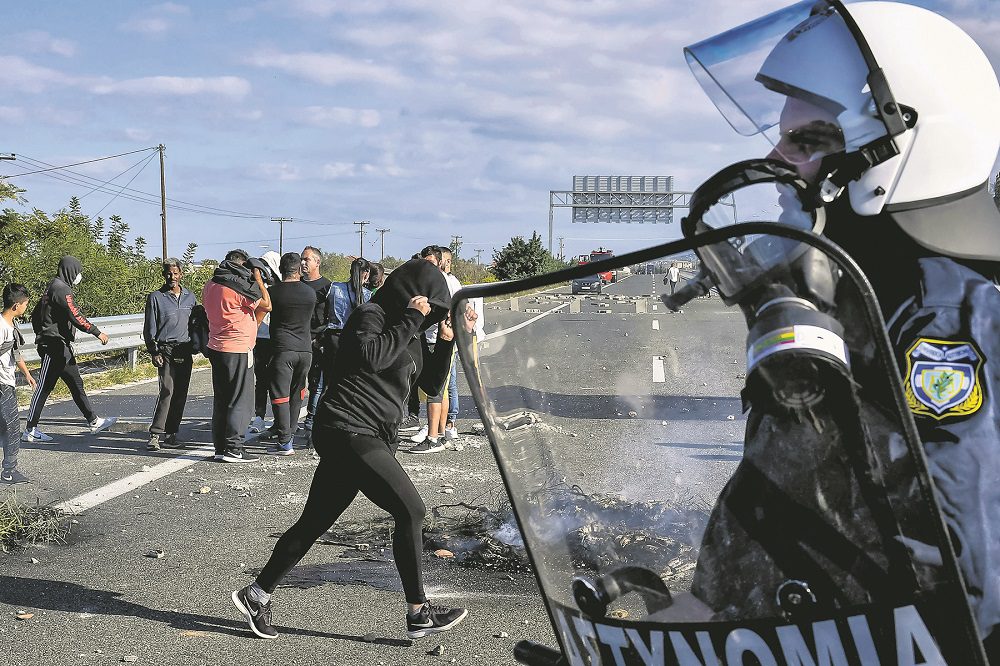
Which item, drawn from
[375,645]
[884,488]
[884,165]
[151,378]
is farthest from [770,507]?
[151,378]

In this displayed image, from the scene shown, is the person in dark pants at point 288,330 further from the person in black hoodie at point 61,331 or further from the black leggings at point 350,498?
the black leggings at point 350,498

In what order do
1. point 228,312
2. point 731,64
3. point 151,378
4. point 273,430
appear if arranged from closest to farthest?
1. point 731,64
2. point 228,312
3. point 273,430
4. point 151,378

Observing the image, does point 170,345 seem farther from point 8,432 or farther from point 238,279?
point 8,432

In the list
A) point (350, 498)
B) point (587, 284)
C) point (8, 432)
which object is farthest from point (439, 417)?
point (587, 284)

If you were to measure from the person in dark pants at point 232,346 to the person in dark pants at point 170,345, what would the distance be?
34.3 inches

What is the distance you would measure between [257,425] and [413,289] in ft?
16.8

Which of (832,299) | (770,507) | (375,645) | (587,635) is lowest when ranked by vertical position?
(375,645)

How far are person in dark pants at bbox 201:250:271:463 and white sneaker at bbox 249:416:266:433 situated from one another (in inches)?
38.3

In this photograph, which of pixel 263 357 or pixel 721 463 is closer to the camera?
pixel 721 463

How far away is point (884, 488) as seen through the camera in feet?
3.92

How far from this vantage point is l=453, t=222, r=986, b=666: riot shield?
3.85ft

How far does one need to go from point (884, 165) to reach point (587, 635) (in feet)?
2.68

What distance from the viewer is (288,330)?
348 inches

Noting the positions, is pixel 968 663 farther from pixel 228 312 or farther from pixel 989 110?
pixel 228 312
